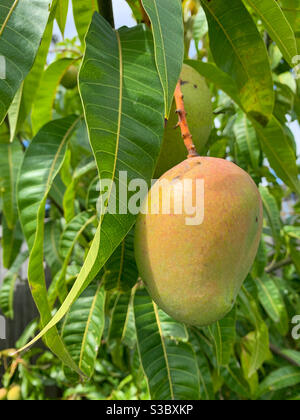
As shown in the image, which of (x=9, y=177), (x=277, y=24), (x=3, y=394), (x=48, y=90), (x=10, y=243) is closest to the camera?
(x=277, y=24)

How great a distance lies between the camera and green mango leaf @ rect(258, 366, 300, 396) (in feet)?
Answer: 5.24

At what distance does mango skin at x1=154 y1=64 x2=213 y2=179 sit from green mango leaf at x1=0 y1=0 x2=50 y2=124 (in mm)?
194

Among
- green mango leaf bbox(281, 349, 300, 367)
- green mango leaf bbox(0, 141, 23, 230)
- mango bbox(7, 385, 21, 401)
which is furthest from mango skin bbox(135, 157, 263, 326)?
mango bbox(7, 385, 21, 401)

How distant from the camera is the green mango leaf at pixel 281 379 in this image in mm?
1597

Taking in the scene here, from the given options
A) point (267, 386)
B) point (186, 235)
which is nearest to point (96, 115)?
point (186, 235)

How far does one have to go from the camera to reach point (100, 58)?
0.53 m

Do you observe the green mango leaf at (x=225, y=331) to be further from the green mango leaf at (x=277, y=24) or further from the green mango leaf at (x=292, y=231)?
the green mango leaf at (x=292, y=231)

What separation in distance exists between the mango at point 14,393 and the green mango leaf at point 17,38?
186cm

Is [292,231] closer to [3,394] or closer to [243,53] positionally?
[243,53]

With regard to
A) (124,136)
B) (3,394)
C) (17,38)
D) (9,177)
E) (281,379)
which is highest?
(17,38)

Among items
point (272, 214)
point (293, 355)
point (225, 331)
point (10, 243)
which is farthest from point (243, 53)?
point (293, 355)

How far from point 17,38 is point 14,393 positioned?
1.96 metres

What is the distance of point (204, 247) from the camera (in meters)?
0.44

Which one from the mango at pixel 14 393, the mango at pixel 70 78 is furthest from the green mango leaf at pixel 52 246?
the mango at pixel 14 393
